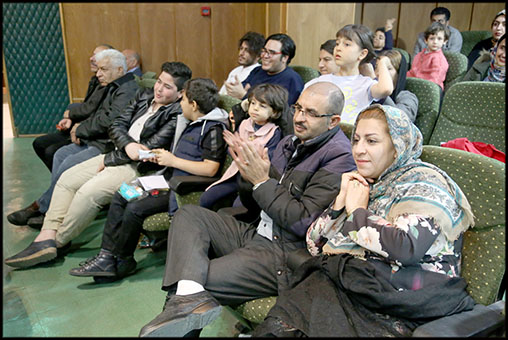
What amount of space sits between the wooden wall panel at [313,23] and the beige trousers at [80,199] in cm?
265

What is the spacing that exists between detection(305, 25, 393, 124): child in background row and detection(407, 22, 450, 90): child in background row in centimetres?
131

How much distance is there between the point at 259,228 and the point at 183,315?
19.8 inches

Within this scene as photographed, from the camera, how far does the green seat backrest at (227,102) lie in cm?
238

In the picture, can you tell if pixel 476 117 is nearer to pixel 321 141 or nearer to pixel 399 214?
pixel 321 141

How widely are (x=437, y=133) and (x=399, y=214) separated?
1.38m

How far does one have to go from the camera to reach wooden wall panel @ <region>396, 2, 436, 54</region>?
247 inches

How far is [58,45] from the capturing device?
16.6 feet

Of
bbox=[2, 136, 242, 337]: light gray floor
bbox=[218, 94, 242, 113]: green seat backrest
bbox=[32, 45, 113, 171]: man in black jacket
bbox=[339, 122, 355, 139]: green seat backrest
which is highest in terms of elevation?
bbox=[218, 94, 242, 113]: green seat backrest

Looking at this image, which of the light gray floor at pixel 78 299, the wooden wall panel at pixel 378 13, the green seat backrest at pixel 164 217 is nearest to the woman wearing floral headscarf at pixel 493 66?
the green seat backrest at pixel 164 217

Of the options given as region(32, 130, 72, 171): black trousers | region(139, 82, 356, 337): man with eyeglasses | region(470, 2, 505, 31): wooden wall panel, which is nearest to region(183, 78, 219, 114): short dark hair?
region(139, 82, 356, 337): man with eyeglasses

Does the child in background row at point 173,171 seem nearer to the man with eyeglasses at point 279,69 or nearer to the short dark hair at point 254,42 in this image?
the man with eyeglasses at point 279,69

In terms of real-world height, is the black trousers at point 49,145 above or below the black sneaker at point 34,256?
above

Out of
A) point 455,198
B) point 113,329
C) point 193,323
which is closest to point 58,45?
point 113,329

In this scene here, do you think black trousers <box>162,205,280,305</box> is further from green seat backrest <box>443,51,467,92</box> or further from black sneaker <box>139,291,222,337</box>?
green seat backrest <box>443,51,467,92</box>
